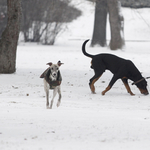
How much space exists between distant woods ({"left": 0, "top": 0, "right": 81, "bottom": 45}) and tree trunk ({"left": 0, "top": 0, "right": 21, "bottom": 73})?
685 inches

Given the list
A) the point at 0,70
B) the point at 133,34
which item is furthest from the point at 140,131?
the point at 133,34

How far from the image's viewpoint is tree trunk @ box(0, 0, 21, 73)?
14461 mm

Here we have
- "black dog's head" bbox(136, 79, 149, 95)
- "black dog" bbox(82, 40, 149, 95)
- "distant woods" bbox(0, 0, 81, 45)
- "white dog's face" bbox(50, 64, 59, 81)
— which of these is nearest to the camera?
"white dog's face" bbox(50, 64, 59, 81)

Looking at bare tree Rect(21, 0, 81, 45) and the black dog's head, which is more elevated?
bare tree Rect(21, 0, 81, 45)

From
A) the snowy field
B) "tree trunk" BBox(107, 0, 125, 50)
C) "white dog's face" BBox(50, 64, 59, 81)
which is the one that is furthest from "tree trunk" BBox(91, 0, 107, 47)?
"white dog's face" BBox(50, 64, 59, 81)

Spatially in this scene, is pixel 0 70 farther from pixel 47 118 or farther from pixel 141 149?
pixel 141 149

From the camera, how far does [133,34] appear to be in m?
45.7

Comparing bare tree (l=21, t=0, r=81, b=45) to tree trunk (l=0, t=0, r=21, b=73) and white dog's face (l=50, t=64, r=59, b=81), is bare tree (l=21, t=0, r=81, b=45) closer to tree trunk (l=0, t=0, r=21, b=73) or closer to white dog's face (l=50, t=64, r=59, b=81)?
tree trunk (l=0, t=0, r=21, b=73)

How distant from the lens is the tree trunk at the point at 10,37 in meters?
14.5

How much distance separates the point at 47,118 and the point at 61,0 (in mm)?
26607

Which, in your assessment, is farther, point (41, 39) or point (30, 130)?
point (41, 39)

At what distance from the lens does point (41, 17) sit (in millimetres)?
32969

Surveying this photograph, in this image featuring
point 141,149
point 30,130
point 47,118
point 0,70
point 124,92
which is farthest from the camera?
point 0,70

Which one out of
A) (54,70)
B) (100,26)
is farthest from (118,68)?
(100,26)
